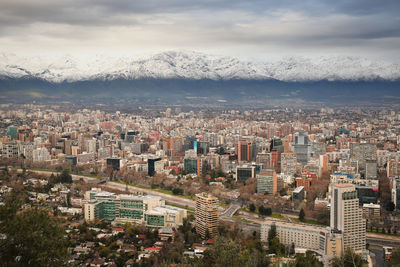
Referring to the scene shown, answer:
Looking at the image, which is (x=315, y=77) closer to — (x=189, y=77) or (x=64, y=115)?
(x=189, y=77)

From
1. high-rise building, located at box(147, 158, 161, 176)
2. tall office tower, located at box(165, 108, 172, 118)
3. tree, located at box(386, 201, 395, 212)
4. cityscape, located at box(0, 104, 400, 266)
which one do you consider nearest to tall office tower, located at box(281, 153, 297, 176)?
cityscape, located at box(0, 104, 400, 266)

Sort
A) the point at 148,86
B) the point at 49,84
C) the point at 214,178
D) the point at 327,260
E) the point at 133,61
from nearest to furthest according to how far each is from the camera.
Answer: the point at 327,260 → the point at 214,178 → the point at 49,84 → the point at 148,86 → the point at 133,61

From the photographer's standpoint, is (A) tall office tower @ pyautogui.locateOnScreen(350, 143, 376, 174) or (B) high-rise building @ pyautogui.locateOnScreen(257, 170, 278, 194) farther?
(A) tall office tower @ pyautogui.locateOnScreen(350, 143, 376, 174)

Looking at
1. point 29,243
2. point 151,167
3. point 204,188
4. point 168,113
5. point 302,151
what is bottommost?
point 204,188

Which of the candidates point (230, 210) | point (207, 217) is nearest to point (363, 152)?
point (230, 210)

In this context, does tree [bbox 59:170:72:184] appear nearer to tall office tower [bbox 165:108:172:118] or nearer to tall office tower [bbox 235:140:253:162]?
tall office tower [bbox 235:140:253:162]

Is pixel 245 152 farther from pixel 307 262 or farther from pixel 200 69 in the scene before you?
pixel 200 69

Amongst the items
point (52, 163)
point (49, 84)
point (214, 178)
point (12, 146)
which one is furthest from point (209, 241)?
point (49, 84)
